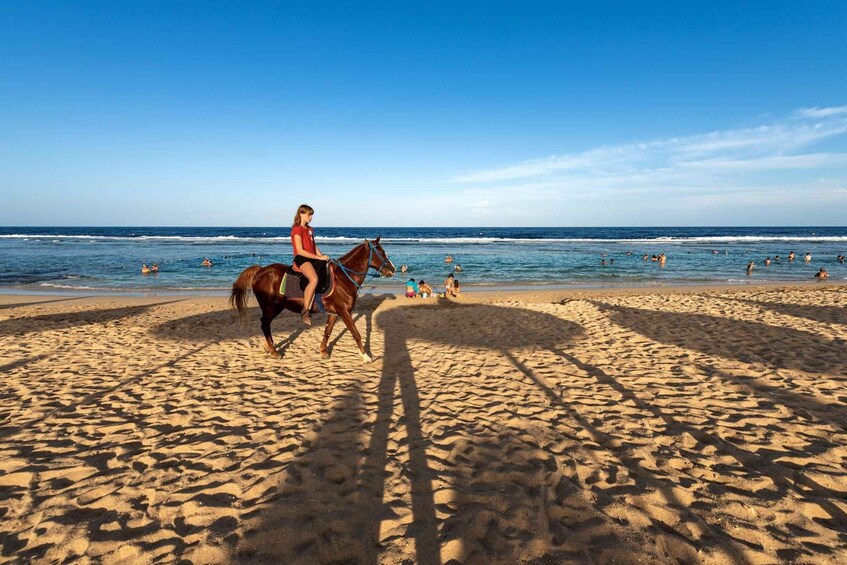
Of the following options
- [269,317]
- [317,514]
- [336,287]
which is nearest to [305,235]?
[336,287]

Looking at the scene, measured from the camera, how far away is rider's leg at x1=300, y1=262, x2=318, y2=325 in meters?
8.15

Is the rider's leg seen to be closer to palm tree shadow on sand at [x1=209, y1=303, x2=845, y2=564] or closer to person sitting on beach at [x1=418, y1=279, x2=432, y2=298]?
palm tree shadow on sand at [x1=209, y1=303, x2=845, y2=564]

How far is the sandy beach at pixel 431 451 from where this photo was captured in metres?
3.22

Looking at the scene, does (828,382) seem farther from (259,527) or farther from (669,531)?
(259,527)

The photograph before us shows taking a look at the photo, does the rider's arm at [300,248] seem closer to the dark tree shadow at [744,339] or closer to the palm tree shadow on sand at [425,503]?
the palm tree shadow on sand at [425,503]

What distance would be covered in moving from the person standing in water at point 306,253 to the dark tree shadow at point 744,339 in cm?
867

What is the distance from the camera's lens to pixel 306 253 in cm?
805

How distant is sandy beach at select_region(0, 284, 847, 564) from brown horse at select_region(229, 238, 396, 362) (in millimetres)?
907

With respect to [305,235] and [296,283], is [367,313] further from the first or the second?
[305,235]

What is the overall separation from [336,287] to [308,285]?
636mm

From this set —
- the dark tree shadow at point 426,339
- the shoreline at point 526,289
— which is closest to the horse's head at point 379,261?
the dark tree shadow at point 426,339

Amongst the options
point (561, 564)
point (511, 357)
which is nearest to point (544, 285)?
point (511, 357)

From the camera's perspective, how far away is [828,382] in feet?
21.0

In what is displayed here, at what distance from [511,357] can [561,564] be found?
5.65m
